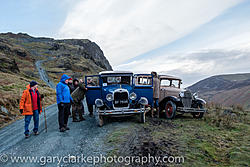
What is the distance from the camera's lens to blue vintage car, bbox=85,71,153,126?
275 inches

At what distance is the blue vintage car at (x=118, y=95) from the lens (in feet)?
22.9

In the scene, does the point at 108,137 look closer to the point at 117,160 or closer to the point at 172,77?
the point at 117,160

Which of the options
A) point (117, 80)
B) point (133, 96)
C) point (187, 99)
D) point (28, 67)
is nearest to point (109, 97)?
point (133, 96)

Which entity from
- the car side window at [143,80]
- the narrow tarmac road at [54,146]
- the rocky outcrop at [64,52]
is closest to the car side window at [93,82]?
the car side window at [143,80]

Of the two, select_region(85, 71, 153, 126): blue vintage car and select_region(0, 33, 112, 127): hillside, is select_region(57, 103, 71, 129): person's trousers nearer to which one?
select_region(85, 71, 153, 126): blue vintage car

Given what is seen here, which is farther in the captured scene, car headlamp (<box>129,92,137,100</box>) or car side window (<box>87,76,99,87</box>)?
car side window (<box>87,76,99,87</box>)

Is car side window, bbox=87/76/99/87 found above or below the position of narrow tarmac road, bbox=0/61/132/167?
above

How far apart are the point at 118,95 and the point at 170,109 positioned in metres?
3.11

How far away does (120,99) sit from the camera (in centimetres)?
729

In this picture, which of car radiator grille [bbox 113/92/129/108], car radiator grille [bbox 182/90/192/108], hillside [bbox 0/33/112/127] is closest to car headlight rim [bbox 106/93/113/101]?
car radiator grille [bbox 113/92/129/108]

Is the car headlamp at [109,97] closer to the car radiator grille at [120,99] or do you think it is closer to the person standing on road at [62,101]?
the car radiator grille at [120,99]

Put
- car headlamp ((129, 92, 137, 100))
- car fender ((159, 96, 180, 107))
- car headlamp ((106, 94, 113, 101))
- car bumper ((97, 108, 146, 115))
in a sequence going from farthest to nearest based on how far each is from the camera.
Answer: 1. car fender ((159, 96, 180, 107))
2. car headlamp ((129, 92, 137, 100))
3. car headlamp ((106, 94, 113, 101))
4. car bumper ((97, 108, 146, 115))

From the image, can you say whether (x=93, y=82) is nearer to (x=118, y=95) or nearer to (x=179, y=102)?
(x=118, y=95)

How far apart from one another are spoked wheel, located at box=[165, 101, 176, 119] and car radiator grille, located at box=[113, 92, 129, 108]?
2.51 m
